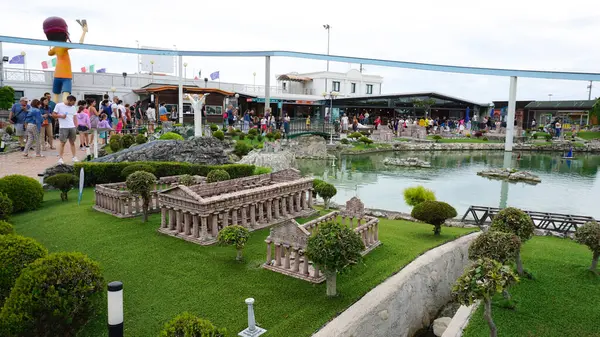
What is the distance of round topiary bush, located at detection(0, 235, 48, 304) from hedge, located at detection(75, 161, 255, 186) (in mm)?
8504

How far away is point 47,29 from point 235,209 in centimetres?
1856

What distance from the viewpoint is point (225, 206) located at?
33.5 ft

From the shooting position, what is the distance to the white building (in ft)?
180

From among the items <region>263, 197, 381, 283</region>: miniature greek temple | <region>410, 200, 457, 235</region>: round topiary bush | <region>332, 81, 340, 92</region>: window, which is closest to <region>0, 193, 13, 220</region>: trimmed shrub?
<region>263, 197, 381, 283</region>: miniature greek temple

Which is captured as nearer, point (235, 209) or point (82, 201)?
point (235, 209)

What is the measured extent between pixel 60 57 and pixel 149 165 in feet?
36.4

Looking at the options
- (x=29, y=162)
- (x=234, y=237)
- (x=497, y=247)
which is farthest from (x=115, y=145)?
(x=497, y=247)

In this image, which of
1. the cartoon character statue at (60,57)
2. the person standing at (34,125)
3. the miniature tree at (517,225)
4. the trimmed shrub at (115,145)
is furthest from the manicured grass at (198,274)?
the cartoon character statue at (60,57)

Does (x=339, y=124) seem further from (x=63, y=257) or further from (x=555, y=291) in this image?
(x=63, y=257)

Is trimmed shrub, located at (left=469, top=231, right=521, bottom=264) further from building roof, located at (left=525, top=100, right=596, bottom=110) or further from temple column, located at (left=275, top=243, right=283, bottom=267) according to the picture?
building roof, located at (left=525, top=100, right=596, bottom=110)

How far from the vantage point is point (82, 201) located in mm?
13641

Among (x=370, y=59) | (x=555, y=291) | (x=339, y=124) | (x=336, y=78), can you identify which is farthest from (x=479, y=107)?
(x=555, y=291)

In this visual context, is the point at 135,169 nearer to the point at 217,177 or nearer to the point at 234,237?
the point at 217,177

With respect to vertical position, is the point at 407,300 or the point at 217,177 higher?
the point at 217,177
